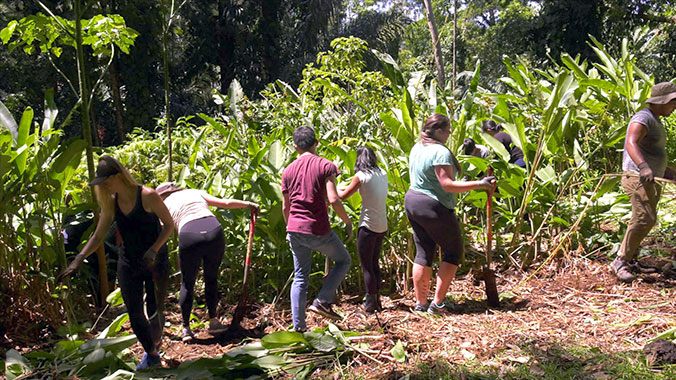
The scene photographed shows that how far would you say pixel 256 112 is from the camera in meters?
8.46

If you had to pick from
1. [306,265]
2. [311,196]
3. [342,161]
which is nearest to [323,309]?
[306,265]

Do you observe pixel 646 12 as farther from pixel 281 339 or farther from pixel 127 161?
pixel 281 339

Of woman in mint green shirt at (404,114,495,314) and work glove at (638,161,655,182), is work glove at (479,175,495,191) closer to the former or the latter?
woman in mint green shirt at (404,114,495,314)

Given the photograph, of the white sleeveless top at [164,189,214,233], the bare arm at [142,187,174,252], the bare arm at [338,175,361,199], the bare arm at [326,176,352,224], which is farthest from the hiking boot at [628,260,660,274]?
the bare arm at [142,187,174,252]

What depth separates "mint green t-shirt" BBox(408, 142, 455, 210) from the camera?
412 centimetres

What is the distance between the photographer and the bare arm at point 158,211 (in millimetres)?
3554

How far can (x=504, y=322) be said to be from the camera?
4180mm

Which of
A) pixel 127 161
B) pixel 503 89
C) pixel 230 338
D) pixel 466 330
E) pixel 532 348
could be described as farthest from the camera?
pixel 503 89

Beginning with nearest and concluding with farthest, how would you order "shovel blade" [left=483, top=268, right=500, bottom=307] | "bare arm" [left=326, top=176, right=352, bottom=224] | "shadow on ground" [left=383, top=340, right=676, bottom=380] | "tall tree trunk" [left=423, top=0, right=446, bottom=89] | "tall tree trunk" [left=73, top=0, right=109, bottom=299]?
"shadow on ground" [left=383, top=340, right=676, bottom=380] < "bare arm" [left=326, top=176, right=352, bottom=224] < "tall tree trunk" [left=73, top=0, right=109, bottom=299] < "shovel blade" [left=483, top=268, right=500, bottom=307] < "tall tree trunk" [left=423, top=0, right=446, bottom=89]

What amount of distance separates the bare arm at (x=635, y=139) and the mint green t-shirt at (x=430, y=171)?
143 centimetres

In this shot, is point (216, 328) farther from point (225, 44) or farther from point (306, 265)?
point (225, 44)

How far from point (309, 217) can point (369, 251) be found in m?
0.78

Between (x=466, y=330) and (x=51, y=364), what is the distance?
2633 mm

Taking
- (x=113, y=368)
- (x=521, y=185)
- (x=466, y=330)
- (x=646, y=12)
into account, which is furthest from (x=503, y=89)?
(x=113, y=368)
